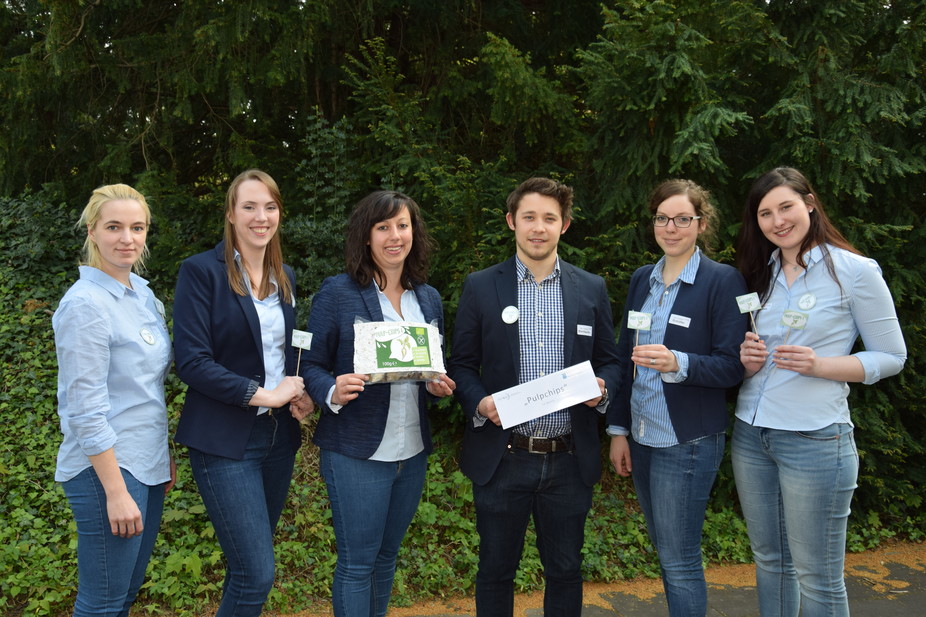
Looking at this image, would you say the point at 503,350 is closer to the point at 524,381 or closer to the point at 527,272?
the point at 524,381

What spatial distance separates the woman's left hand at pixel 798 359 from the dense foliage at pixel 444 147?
2423 mm

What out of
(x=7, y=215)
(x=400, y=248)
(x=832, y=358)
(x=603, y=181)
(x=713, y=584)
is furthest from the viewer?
(x=7, y=215)

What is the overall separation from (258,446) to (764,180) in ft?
8.44

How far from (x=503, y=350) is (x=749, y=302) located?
1.10 m

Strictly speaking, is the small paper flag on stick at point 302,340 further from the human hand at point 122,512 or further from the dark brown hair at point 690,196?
the dark brown hair at point 690,196

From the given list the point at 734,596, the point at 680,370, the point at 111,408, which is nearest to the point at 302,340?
the point at 111,408

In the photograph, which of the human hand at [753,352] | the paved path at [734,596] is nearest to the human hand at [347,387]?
the human hand at [753,352]

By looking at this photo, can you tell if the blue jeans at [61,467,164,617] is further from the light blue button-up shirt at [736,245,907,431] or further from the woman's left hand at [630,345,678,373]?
the light blue button-up shirt at [736,245,907,431]

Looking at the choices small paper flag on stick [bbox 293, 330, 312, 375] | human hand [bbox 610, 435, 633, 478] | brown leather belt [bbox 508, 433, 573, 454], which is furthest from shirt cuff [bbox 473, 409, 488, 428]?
small paper flag on stick [bbox 293, 330, 312, 375]

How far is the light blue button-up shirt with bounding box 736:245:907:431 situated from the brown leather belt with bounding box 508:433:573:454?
869mm

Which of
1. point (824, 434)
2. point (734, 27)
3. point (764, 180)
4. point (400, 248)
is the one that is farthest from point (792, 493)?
point (734, 27)

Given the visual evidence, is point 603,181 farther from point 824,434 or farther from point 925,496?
point 925,496

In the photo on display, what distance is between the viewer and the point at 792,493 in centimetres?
285

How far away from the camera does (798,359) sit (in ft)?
9.15
